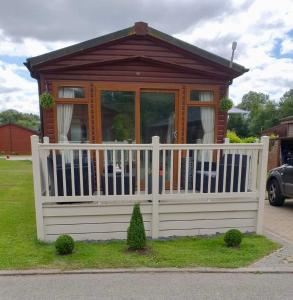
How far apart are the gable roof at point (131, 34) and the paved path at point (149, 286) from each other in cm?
405

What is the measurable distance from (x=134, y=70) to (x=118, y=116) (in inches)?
39.2

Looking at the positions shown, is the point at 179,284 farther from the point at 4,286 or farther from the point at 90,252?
the point at 4,286

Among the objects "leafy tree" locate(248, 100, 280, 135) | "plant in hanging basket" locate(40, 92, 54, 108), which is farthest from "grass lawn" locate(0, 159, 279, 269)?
"leafy tree" locate(248, 100, 280, 135)

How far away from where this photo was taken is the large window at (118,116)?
19.5 feet

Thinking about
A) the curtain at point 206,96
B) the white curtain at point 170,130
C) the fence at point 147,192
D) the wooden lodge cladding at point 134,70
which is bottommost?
the fence at point 147,192

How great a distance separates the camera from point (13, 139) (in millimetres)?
32812

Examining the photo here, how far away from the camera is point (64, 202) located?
4.23 m

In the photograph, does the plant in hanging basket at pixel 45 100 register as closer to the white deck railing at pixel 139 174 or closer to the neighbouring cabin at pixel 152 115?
the neighbouring cabin at pixel 152 115

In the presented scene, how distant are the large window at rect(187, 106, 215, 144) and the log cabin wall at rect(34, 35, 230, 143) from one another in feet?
0.42

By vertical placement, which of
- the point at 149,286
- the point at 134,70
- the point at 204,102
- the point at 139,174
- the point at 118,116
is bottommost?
the point at 149,286

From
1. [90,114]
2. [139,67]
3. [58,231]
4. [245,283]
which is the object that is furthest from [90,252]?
[139,67]

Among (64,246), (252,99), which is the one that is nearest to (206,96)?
(64,246)

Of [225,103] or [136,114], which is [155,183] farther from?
[225,103]

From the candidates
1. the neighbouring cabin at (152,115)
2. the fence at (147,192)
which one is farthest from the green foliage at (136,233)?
the neighbouring cabin at (152,115)
